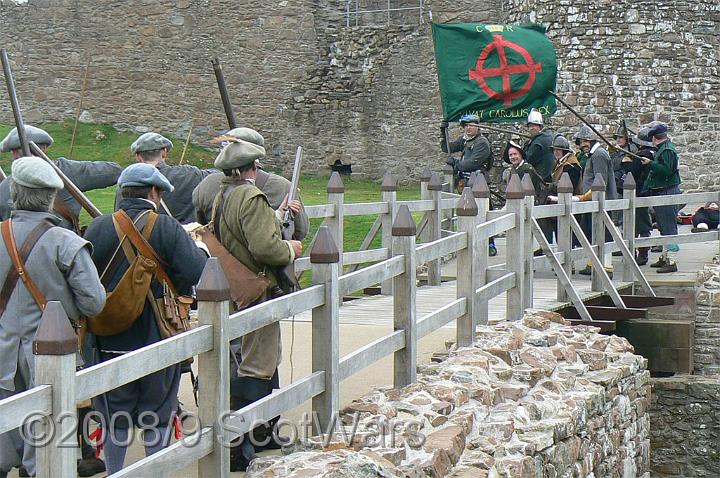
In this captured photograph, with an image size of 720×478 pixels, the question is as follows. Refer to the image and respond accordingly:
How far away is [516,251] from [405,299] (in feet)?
8.47

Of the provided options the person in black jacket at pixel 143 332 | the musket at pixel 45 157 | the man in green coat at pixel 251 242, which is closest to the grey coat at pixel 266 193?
the man in green coat at pixel 251 242

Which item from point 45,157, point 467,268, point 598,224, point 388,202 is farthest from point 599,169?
point 45,157

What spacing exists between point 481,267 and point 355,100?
17.9 m

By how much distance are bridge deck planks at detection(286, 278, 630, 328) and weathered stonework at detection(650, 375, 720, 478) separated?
112cm

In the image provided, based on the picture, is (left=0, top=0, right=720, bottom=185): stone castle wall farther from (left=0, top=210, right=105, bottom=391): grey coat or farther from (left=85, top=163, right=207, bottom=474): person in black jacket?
(left=0, top=210, right=105, bottom=391): grey coat

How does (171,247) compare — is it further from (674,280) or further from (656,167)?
(656,167)

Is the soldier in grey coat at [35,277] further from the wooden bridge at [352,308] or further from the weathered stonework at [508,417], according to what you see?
the weathered stonework at [508,417]

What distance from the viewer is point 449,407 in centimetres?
672

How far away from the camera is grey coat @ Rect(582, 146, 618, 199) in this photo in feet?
43.2

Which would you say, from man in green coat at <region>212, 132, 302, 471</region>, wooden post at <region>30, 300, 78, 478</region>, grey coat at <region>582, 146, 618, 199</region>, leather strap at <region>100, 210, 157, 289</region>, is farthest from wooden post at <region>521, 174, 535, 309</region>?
wooden post at <region>30, 300, 78, 478</region>

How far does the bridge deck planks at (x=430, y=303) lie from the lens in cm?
1014

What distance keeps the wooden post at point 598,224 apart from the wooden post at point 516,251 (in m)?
2.26

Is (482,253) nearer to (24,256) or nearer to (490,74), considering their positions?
(24,256)

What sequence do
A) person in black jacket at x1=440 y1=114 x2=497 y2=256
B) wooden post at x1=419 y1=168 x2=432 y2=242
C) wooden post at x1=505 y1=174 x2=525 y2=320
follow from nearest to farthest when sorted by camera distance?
wooden post at x1=505 y1=174 x2=525 y2=320 → wooden post at x1=419 y1=168 x2=432 y2=242 → person in black jacket at x1=440 y1=114 x2=497 y2=256
